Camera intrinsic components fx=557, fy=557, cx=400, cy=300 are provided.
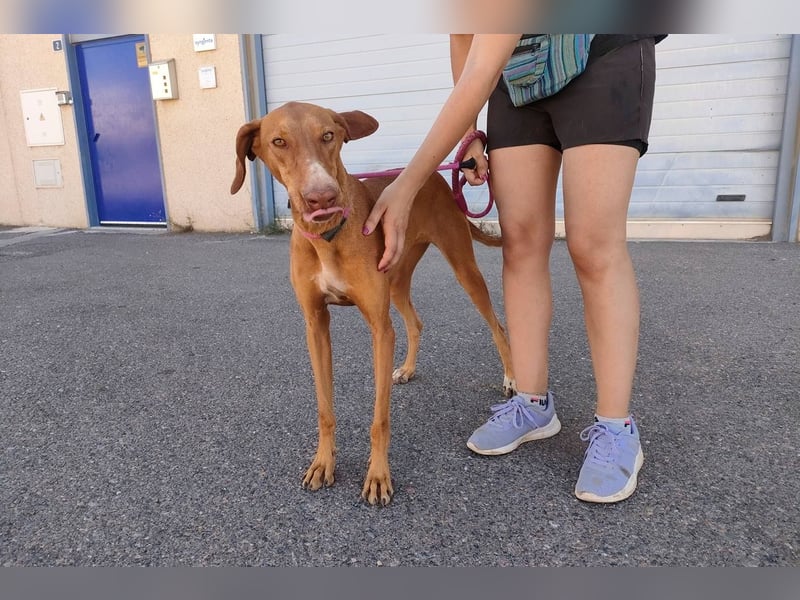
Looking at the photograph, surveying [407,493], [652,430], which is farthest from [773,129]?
[407,493]

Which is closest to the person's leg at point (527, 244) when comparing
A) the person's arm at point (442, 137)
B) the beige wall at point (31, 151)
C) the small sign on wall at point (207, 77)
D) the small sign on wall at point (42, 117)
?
the person's arm at point (442, 137)

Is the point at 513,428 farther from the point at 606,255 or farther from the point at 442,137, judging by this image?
the point at 442,137

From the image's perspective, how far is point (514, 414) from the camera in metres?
2.14

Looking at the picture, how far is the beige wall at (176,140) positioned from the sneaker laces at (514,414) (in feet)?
22.9

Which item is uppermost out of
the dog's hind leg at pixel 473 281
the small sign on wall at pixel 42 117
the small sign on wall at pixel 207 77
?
the small sign on wall at pixel 207 77

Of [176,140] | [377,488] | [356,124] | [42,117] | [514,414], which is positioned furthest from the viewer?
[42,117]

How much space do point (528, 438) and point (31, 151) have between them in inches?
429

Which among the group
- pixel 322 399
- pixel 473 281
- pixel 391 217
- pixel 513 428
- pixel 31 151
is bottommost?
pixel 513 428

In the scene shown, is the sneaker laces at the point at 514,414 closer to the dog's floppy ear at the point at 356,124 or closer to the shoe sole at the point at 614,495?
the shoe sole at the point at 614,495

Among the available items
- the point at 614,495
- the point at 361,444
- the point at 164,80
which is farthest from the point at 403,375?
the point at 164,80

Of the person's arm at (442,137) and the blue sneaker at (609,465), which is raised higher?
the person's arm at (442,137)

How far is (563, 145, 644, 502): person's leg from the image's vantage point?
1.75 meters

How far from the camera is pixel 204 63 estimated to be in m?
8.08

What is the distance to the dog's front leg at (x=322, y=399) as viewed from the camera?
1954mm
